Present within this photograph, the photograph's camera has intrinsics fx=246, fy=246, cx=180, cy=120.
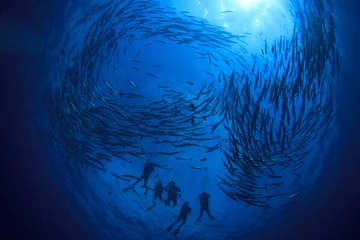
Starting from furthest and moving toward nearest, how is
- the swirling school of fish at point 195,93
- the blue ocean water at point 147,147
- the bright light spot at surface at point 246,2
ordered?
1. the blue ocean water at point 147,147
2. the bright light spot at surface at point 246,2
3. the swirling school of fish at point 195,93

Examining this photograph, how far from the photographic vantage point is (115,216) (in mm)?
15516

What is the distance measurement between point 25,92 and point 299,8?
13.6 metres

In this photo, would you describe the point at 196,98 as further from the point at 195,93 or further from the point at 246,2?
the point at 246,2

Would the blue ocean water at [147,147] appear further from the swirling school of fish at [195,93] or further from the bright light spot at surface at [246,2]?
the swirling school of fish at [195,93]

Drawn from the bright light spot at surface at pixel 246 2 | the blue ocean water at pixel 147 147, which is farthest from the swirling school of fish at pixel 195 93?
the bright light spot at surface at pixel 246 2

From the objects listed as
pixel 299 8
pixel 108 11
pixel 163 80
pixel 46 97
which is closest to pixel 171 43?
pixel 163 80

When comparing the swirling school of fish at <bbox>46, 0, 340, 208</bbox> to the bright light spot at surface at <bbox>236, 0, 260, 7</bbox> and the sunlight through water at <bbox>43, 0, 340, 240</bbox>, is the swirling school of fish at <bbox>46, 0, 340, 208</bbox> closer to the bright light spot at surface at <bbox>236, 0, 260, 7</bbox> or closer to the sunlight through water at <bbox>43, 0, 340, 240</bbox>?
the sunlight through water at <bbox>43, 0, 340, 240</bbox>

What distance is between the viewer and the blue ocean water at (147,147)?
10914 mm

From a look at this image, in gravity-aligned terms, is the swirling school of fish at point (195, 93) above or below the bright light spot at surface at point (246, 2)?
below

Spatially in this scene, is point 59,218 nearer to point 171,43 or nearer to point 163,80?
point 163,80

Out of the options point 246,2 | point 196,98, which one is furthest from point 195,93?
point 246,2

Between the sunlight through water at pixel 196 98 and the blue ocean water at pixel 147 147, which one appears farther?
the blue ocean water at pixel 147 147

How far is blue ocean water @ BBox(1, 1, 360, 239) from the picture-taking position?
10914mm

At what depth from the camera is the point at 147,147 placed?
1343 centimetres
